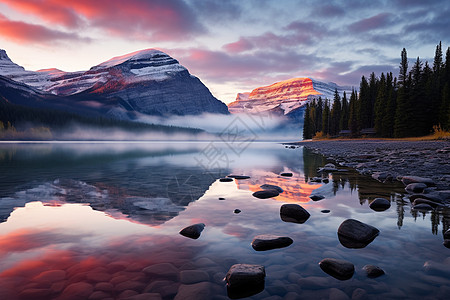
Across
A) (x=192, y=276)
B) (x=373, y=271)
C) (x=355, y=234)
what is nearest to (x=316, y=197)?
(x=355, y=234)

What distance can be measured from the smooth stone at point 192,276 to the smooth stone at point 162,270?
131 mm

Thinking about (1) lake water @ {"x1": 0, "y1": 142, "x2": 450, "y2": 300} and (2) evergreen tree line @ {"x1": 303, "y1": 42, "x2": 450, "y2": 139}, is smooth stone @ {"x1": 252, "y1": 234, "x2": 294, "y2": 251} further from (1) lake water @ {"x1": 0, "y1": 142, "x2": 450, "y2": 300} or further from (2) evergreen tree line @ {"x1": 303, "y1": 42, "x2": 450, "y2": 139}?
(2) evergreen tree line @ {"x1": 303, "y1": 42, "x2": 450, "y2": 139}

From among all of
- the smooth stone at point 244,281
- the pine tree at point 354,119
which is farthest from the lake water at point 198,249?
the pine tree at point 354,119

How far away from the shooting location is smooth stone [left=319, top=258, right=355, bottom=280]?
4264 mm

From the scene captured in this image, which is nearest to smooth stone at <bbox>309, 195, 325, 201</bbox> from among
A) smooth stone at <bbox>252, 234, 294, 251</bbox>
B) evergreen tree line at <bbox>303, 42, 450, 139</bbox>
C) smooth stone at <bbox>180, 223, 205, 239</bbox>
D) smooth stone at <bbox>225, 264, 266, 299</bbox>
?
smooth stone at <bbox>252, 234, 294, 251</bbox>

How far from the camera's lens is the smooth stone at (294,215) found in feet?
24.4

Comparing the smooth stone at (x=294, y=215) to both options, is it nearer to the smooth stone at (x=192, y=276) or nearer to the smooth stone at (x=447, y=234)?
the smooth stone at (x=447, y=234)

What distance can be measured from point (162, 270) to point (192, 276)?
571 mm

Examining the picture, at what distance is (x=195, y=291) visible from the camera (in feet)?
12.6

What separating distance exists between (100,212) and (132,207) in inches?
39.9

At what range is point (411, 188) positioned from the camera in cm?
1030

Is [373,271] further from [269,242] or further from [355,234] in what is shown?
[269,242]

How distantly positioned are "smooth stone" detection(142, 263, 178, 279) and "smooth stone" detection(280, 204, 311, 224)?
3874 mm

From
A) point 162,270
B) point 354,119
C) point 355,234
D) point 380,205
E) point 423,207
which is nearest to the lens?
point 162,270
